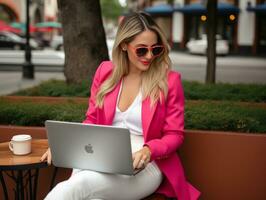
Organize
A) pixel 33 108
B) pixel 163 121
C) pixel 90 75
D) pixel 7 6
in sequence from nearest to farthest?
pixel 163 121 → pixel 33 108 → pixel 90 75 → pixel 7 6

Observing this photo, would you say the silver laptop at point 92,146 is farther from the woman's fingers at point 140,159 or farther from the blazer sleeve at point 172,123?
the blazer sleeve at point 172,123

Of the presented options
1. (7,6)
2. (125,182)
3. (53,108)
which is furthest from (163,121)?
(7,6)

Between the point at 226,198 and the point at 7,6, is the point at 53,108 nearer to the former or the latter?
the point at 226,198

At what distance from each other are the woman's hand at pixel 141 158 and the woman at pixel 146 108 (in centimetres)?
1

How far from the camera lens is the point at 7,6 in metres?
47.5

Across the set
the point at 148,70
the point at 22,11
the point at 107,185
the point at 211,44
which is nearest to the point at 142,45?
the point at 148,70

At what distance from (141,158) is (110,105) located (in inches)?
22.4

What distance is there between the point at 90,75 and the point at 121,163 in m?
4.10

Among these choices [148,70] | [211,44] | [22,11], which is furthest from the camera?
[22,11]

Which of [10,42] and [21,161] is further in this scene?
[10,42]

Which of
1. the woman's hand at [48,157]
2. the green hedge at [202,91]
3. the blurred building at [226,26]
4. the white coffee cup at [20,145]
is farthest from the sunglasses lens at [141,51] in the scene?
the blurred building at [226,26]

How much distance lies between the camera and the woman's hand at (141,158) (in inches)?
103

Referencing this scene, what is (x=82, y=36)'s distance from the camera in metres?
6.41

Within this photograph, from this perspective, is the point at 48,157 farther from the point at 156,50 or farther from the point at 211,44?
the point at 211,44
